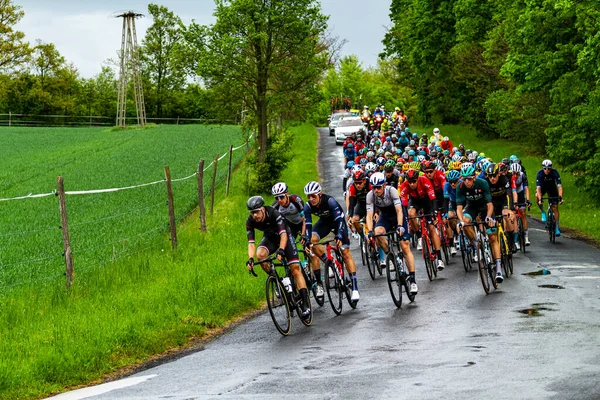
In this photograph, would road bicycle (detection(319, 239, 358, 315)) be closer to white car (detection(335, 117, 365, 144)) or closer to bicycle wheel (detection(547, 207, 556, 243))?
bicycle wheel (detection(547, 207, 556, 243))

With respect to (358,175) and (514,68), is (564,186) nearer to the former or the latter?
(514,68)

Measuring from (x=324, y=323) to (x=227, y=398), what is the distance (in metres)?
4.70

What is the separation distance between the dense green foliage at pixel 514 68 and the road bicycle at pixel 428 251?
1063 centimetres

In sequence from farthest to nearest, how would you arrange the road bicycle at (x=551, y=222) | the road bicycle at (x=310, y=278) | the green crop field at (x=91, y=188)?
the road bicycle at (x=551, y=222) → the green crop field at (x=91, y=188) → the road bicycle at (x=310, y=278)

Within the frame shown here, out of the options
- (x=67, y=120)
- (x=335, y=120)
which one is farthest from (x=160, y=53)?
(x=335, y=120)

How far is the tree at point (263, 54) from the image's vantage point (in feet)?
120

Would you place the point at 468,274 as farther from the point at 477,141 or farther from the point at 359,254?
the point at 477,141

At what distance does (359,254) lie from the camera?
22859 mm

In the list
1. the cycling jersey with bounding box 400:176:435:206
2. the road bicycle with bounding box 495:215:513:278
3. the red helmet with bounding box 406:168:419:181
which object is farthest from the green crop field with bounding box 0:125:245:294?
the road bicycle with bounding box 495:215:513:278

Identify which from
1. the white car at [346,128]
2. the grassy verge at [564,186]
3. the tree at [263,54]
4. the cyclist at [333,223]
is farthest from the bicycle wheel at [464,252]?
the white car at [346,128]

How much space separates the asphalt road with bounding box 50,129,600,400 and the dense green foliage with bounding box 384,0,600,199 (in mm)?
13626

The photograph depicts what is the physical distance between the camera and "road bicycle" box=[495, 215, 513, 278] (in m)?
16.5

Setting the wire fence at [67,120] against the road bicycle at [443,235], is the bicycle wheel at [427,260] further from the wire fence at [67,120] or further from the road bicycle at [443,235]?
the wire fence at [67,120]

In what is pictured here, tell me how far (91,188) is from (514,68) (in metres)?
17.1
